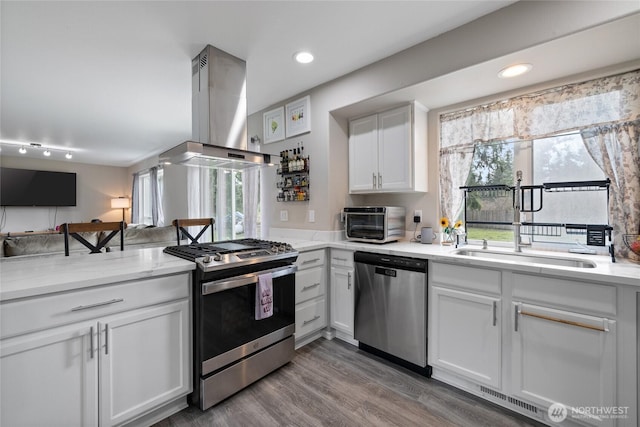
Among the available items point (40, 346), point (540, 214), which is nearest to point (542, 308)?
point (540, 214)

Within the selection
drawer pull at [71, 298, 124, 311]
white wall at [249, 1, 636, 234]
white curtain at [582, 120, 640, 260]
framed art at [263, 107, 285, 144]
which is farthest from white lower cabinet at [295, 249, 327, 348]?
white curtain at [582, 120, 640, 260]

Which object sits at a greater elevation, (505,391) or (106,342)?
(106,342)

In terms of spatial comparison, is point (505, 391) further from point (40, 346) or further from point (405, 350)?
point (40, 346)

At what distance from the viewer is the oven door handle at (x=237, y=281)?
64.2 inches

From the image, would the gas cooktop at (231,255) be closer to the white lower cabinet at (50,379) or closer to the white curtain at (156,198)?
the white lower cabinet at (50,379)

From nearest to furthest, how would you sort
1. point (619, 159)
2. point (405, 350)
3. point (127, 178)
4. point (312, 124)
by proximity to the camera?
point (619, 159) → point (405, 350) → point (312, 124) → point (127, 178)

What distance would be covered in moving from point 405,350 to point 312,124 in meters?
2.22

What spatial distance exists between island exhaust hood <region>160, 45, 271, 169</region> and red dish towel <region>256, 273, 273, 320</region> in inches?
36.9

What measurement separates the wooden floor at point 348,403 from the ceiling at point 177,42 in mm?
2221

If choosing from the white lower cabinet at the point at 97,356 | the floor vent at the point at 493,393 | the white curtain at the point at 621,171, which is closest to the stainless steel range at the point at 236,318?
the white lower cabinet at the point at 97,356

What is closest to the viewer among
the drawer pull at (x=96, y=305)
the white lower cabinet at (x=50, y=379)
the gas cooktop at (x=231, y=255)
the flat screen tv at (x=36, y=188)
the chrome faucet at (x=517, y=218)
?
the white lower cabinet at (x=50, y=379)

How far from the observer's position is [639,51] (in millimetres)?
1668

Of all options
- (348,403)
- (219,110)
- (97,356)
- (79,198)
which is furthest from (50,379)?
(79,198)

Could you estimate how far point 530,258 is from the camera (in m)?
1.97
